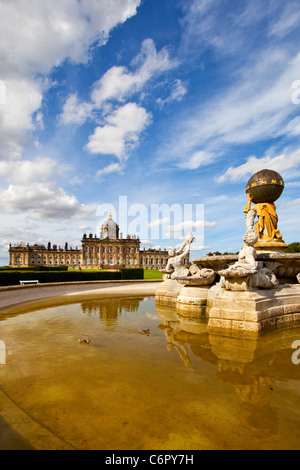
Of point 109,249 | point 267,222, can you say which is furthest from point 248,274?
point 109,249

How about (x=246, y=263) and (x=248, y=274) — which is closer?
(x=248, y=274)

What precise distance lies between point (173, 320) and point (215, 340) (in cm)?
199

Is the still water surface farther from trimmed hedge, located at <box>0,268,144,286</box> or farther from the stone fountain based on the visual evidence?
trimmed hedge, located at <box>0,268,144,286</box>

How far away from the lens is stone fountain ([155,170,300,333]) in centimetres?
538

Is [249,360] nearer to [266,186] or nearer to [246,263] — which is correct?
[246,263]

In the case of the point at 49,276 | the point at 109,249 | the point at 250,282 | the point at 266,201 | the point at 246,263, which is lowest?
the point at 49,276

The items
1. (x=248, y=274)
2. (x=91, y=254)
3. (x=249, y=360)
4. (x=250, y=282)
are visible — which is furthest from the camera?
(x=91, y=254)

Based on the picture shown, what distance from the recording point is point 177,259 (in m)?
9.41

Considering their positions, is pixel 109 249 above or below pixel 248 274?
above

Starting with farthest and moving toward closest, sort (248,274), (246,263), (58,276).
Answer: (58,276)
(246,263)
(248,274)

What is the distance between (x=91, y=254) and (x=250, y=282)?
83337mm

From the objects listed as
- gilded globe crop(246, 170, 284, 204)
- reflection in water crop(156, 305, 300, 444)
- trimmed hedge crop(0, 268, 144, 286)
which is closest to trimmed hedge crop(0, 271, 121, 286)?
trimmed hedge crop(0, 268, 144, 286)
